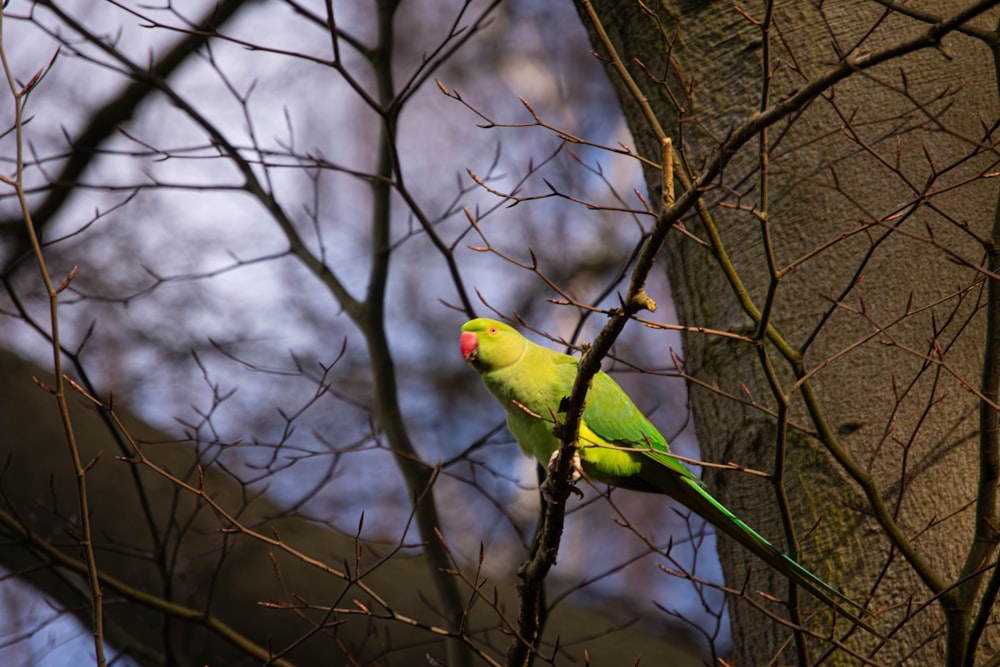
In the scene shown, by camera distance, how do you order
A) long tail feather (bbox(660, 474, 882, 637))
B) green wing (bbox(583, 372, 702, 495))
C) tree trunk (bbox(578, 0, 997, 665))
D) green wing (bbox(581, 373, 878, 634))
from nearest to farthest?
long tail feather (bbox(660, 474, 882, 637))
tree trunk (bbox(578, 0, 997, 665))
green wing (bbox(581, 373, 878, 634))
green wing (bbox(583, 372, 702, 495))

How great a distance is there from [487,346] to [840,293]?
1.08 meters

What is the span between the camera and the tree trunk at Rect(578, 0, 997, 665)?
2.28m

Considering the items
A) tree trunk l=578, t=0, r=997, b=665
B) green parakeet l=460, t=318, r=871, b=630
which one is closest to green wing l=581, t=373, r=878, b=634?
green parakeet l=460, t=318, r=871, b=630

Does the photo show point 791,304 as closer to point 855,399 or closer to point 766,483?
point 855,399

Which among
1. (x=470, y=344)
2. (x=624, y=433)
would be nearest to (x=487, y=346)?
(x=470, y=344)

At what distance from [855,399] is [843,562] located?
1.48 ft

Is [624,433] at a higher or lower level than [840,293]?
lower

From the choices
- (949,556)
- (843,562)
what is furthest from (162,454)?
(949,556)

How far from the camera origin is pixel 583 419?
2668 mm

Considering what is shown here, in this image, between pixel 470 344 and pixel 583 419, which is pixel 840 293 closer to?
pixel 583 419

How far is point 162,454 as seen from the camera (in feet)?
12.3

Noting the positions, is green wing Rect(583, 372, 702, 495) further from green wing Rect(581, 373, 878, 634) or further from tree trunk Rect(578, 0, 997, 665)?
tree trunk Rect(578, 0, 997, 665)

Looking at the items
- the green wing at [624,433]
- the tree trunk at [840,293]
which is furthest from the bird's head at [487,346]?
the tree trunk at [840,293]

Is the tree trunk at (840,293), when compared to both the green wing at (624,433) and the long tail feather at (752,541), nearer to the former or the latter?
the long tail feather at (752,541)
